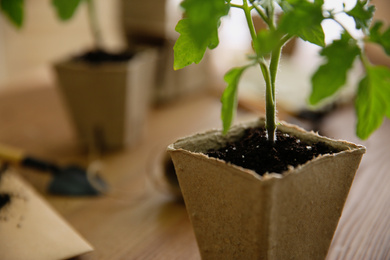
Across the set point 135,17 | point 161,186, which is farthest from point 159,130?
point 135,17

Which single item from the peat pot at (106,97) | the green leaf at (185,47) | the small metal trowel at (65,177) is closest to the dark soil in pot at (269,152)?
the green leaf at (185,47)

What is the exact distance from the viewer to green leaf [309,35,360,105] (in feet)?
1.31

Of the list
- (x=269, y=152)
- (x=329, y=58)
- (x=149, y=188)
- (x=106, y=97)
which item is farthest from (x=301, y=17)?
(x=106, y=97)

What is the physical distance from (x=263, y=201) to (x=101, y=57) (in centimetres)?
82

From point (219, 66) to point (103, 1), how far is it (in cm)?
110

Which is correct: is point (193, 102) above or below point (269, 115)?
below

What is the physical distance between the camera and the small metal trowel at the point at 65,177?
2.86ft

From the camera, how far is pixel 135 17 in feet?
4.73

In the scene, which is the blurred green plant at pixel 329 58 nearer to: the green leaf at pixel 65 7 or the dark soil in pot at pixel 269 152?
the dark soil in pot at pixel 269 152

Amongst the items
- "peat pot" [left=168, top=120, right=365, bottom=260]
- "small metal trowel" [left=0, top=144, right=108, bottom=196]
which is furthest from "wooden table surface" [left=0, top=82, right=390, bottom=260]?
"peat pot" [left=168, top=120, right=365, bottom=260]

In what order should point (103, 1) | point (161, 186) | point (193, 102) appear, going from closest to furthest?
point (161, 186)
point (193, 102)
point (103, 1)

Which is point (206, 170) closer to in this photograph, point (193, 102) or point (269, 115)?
point (269, 115)

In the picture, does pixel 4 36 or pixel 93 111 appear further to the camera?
pixel 4 36

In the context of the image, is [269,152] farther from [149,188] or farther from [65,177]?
[65,177]
